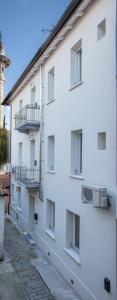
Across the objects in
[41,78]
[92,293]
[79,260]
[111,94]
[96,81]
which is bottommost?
[92,293]

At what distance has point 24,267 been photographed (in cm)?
1175

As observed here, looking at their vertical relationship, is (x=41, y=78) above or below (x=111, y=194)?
above

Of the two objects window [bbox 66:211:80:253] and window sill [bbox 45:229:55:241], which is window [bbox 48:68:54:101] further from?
window sill [bbox 45:229:55:241]

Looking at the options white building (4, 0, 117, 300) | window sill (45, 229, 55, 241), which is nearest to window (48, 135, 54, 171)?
white building (4, 0, 117, 300)

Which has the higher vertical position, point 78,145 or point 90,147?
point 78,145

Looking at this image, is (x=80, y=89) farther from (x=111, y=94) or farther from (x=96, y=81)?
(x=111, y=94)

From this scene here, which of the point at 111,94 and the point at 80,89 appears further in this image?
the point at 80,89

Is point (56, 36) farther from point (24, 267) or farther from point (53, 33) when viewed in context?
point (24, 267)

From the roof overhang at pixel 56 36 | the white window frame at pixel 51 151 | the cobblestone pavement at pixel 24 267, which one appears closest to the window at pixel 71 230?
the cobblestone pavement at pixel 24 267

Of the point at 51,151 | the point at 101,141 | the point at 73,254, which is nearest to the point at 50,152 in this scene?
the point at 51,151

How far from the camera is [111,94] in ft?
23.1

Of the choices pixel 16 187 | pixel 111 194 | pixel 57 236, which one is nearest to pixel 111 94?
pixel 111 194

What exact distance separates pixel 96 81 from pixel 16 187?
43.4 ft

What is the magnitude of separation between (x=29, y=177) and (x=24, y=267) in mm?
4735
